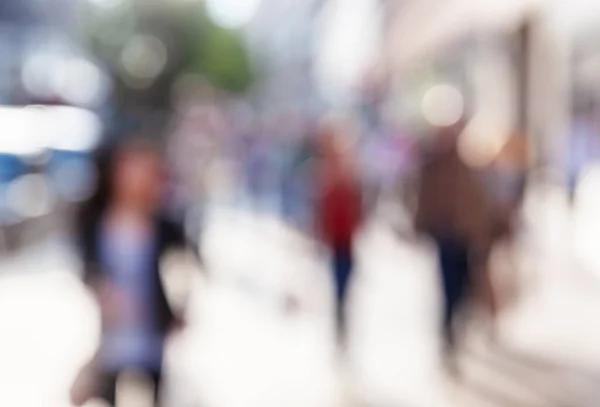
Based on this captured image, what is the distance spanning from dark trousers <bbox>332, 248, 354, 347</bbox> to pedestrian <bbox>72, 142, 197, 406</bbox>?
149 cm

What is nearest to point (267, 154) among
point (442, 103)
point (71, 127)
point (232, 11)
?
point (232, 11)

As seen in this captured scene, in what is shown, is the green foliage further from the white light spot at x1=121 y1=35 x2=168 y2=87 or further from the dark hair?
the dark hair

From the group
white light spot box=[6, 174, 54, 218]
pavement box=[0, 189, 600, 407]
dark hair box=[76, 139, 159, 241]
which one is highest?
dark hair box=[76, 139, 159, 241]

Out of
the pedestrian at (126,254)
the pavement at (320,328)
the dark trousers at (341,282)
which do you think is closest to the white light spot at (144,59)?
the pavement at (320,328)

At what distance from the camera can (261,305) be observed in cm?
561

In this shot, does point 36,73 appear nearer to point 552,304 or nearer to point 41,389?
point 41,389

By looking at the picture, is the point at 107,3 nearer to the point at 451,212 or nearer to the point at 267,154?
the point at 267,154

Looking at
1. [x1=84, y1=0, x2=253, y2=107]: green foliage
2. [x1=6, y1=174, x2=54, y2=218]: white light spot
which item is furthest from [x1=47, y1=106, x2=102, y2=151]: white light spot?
[x1=84, y1=0, x2=253, y2=107]: green foliage

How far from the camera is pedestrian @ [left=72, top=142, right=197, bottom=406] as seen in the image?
275 centimetres

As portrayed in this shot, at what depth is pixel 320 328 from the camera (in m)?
4.91

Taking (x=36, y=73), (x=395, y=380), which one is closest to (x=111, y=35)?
(x=36, y=73)

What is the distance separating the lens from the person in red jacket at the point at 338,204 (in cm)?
411

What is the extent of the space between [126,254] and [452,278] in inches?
A: 82.0

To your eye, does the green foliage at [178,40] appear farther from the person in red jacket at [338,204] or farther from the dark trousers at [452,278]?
the dark trousers at [452,278]
